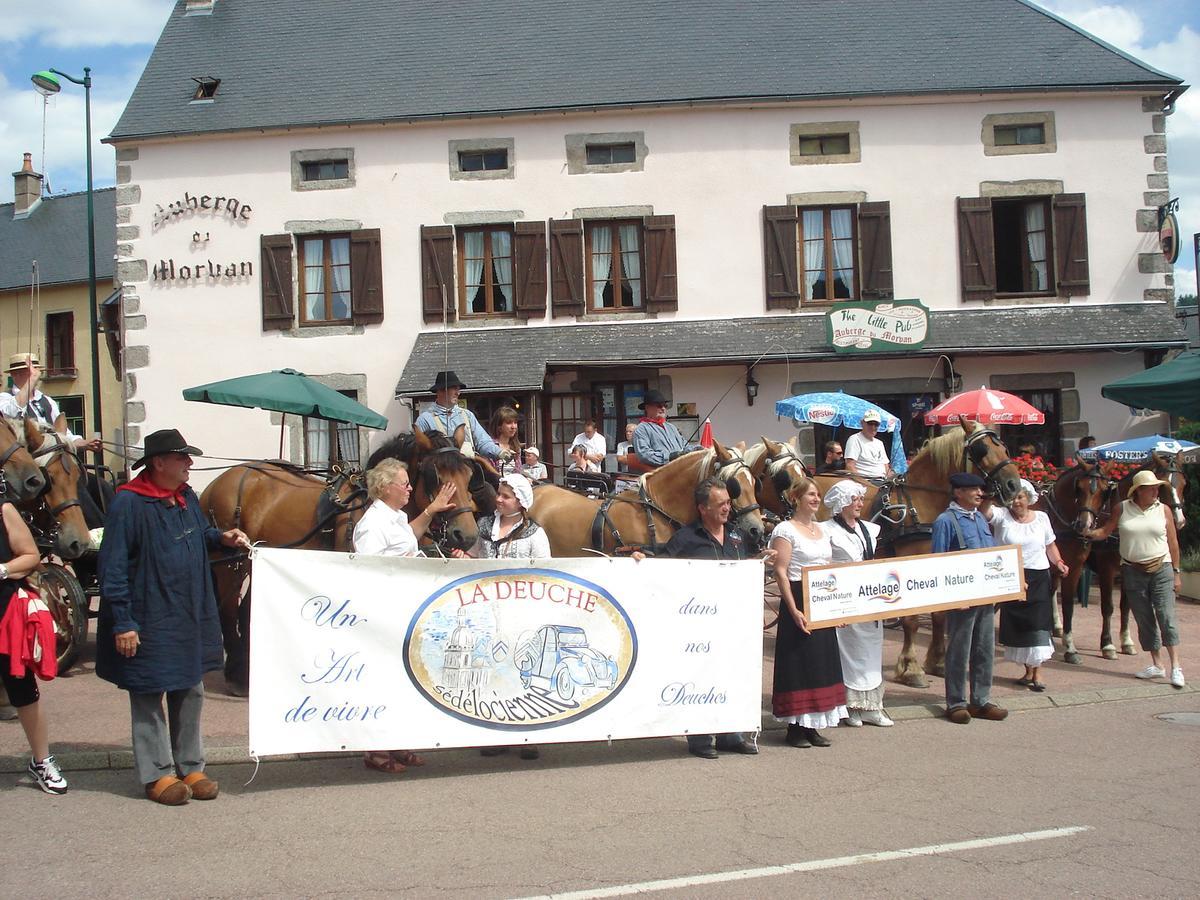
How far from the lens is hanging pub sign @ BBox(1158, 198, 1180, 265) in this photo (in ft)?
58.8

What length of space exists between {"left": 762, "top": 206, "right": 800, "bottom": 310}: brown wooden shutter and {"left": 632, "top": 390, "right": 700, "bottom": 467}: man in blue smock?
29.8 ft

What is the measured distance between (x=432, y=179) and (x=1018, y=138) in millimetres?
10276

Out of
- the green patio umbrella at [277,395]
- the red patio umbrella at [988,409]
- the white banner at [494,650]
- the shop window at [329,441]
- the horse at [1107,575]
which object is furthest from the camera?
the shop window at [329,441]

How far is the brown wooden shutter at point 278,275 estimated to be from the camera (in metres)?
18.5

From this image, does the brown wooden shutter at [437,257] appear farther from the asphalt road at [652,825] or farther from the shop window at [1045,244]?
the asphalt road at [652,825]

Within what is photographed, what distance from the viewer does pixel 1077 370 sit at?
1823 centimetres

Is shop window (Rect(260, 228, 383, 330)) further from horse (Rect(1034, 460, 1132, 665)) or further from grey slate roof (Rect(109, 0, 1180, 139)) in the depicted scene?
horse (Rect(1034, 460, 1132, 665))

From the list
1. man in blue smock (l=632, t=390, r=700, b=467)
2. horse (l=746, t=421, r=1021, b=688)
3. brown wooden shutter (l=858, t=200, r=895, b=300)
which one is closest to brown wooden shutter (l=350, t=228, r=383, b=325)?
brown wooden shutter (l=858, t=200, r=895, b=300)

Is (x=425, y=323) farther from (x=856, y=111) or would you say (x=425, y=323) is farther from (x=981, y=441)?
(x=981, y=441)

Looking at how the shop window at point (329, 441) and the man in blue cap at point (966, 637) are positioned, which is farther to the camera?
the shop window at point (329, 441)

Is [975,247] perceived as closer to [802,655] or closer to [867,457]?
[867,457]

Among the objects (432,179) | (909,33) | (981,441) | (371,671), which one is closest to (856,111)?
(909,33)

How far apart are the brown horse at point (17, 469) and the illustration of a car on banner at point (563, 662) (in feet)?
11.8

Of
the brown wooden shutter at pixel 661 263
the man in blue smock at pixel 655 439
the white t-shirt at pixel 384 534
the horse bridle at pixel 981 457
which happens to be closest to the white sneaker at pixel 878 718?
the horse bridle at pixel 981 457
